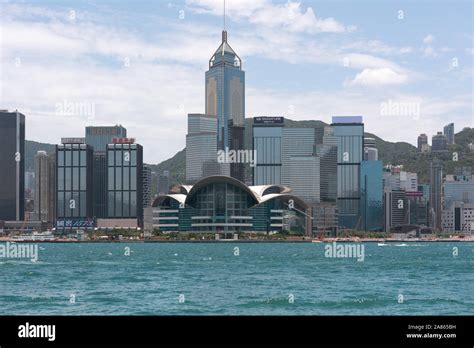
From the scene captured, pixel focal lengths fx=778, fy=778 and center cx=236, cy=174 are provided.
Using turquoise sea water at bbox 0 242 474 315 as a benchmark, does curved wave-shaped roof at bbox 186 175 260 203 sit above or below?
above

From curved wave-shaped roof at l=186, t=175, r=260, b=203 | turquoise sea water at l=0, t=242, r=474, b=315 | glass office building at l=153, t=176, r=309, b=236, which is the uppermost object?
curved wave-shaped roof at l=186, t=175, r=260, b=203

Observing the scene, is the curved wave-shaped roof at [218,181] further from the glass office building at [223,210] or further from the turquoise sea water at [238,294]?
the turquoise sea water at [238,294]

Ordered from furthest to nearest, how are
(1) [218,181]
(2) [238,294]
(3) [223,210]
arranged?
(3) [223,210], (1) [218,181], (2) [238,294]

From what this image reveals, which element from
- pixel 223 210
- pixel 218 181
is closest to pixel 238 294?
pixel 218 181

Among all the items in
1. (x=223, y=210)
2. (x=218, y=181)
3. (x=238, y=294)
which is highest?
(x=218, y=181)

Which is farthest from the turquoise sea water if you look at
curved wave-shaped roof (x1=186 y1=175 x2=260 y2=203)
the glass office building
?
the glass office building

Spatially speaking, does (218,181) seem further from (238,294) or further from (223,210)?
(238,294)

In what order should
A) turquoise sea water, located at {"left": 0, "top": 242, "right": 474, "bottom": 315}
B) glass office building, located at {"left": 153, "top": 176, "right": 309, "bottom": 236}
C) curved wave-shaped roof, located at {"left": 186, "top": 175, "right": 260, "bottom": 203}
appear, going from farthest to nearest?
glass office building, located at {"left": 153, "top": 176, "right": 309, "bottom": 236} < curved wave-shaped roof, located at {"left": 186, "top": 175, "right": 260, "bottom": 203} < turquoise sea water, located at {"left": 0, "top": 242, "right": 474, "bottom": 315}

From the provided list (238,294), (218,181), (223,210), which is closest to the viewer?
(238,294)

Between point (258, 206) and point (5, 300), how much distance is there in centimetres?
15907

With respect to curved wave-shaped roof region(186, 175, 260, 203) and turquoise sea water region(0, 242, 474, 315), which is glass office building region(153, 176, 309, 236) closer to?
curved wave-shaped roof region(186, 175, 260, 203)

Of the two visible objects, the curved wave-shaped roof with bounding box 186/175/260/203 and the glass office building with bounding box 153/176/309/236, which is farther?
the glass office building with bounding box 153/176/309/236
